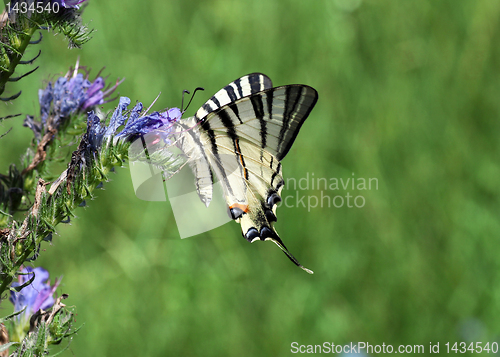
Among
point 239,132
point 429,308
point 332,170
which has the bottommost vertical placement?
point 429,308

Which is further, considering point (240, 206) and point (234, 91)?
point (240, 206)

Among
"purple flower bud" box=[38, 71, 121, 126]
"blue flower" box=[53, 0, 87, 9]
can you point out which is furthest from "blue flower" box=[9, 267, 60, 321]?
"blue flower" box=[53, 0, 87, 9]

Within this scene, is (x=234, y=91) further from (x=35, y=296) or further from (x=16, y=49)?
(x=35, y=296)

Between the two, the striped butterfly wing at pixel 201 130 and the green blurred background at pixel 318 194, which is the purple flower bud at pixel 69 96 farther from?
the green blurred background at pixel 318 194

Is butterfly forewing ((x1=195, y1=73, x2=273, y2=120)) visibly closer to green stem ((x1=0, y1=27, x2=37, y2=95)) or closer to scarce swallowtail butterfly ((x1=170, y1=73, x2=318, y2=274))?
scarce swallowtail butterfly ((x1=170, y1=73, x2=318, y2=274))

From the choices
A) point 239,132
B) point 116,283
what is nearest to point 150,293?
point 116,283

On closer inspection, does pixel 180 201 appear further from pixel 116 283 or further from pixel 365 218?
pixel 365 218

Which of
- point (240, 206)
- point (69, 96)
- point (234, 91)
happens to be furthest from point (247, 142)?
point (69, 96)

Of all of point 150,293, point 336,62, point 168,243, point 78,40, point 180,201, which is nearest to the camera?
point 78,40
